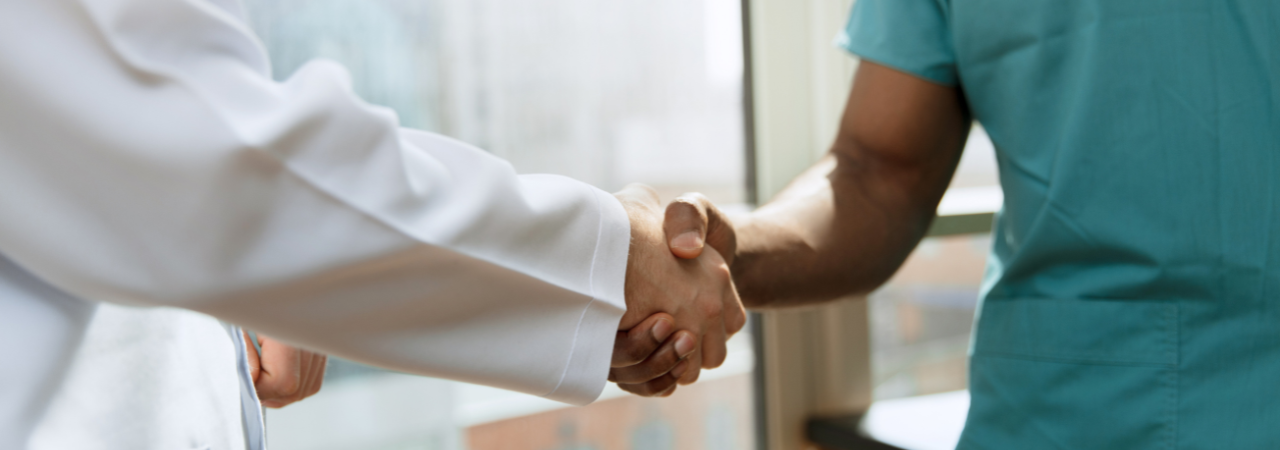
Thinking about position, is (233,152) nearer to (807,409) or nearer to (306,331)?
(306,331)

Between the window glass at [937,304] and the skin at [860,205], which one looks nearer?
the skin at [860,205]

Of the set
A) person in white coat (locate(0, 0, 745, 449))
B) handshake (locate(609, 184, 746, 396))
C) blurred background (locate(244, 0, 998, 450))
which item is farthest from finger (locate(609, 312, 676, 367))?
blurred background (locate(244, 0, 998, 450))

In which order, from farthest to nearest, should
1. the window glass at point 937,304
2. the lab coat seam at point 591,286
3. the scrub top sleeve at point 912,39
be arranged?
1. the window glass at point 937,304
2. the scrub top sleeve at point 912,39
3. the lab coat seam at point 591,286

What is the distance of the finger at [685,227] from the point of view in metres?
0.77

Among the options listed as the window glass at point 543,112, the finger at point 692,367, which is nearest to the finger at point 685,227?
the finger at point 692,367

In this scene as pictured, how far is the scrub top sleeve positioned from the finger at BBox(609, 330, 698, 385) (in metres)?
0.37

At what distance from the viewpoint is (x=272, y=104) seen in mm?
450

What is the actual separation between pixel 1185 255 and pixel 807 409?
2.34 ft

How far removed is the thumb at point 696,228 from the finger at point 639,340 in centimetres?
7

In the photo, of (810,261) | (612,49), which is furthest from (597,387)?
(612,49)

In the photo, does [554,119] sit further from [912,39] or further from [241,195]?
[241,195]

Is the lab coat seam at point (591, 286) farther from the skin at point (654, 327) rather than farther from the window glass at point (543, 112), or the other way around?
the window glass at point (543, 112)

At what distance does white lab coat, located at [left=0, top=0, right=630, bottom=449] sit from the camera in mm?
401

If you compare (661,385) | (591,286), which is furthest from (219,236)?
(661,385)
